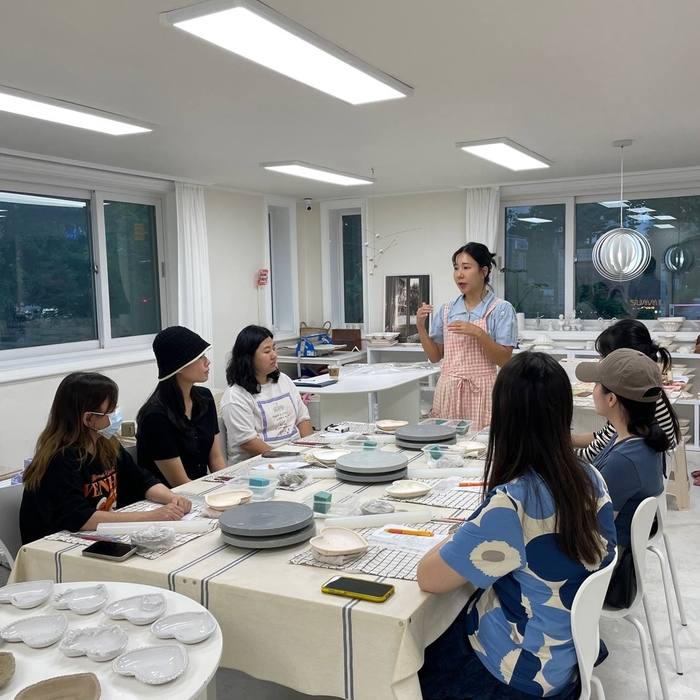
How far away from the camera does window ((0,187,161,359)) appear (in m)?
4.83

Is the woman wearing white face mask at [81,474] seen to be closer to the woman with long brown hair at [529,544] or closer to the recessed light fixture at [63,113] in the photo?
the woman with long brown hair at [529,544]

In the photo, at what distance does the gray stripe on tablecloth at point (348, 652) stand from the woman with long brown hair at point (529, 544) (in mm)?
184

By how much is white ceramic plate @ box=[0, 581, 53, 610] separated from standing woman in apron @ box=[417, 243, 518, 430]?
7.48ft

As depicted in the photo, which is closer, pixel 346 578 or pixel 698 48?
pixel 346 578

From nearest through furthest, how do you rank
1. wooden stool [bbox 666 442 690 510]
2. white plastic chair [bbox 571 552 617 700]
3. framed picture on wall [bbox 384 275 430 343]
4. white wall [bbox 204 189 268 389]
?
white plastic chair [bbox 571 552 617 700] < wooden stool [bbox 666 442 690 510] < white wall [bbox 204 189 268 389] < framed picture on wall [bbox 384 275 430 343]

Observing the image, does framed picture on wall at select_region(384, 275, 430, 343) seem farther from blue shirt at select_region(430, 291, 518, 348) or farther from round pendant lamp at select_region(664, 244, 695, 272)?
blue shirt at select_region(430, 291, 518, 348)

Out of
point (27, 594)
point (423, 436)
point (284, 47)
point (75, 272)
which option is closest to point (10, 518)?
point (27, 594)

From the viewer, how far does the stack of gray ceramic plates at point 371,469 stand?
2.26 metres

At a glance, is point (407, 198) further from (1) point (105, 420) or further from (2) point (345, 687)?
(2) point (345, 687)

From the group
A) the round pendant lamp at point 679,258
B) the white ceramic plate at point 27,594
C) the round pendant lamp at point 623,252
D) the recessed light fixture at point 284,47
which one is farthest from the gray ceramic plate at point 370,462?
the round pendant lamp at point 679,258

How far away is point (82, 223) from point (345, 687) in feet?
15.5

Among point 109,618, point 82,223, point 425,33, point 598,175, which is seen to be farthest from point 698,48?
point 82,223

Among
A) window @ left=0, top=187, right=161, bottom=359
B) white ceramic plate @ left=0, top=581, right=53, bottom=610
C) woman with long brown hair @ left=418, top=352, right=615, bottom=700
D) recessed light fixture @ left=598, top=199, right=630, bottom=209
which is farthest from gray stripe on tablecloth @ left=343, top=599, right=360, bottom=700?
recessed light fixture @ left=598, top=199, right=630, bottom=209

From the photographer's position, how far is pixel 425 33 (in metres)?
2.49
